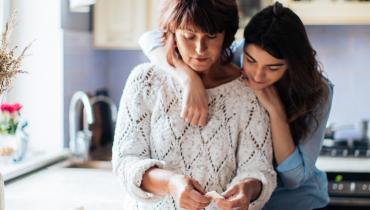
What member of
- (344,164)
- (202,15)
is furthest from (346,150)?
(202,15)

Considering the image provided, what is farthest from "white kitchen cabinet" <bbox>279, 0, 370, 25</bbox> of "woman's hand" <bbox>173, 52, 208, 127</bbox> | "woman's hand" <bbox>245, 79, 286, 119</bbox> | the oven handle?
"woman's hand" <bbox>173, 52, 208, 127</bbox>

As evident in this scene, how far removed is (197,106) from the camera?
3.89 ft

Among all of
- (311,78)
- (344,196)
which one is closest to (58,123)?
(344,196)

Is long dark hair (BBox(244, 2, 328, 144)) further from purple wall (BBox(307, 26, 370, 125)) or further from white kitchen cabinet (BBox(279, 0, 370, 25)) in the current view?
purple wall (BBox(307, 26, 370, 125))

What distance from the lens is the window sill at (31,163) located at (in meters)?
1.96

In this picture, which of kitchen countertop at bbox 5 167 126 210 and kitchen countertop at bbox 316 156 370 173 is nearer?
kitchen countertop at bbox 5 167 126 210

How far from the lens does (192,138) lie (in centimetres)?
A: 121

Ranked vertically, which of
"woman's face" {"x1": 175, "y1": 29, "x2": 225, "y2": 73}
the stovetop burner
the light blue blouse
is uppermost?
"woman's face" {"x1": 175, "y1": 29, "x2": 225, "y2": 73}

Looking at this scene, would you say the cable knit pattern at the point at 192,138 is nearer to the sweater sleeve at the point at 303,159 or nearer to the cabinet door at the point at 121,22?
the sweater sleeve at the point at 303,159

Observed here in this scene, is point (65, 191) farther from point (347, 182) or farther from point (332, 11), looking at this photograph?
point (332, 11)

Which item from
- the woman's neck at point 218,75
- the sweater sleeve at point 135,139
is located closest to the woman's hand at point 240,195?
the sweater sleeve at point 135,139

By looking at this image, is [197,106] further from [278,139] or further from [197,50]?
[278,139]

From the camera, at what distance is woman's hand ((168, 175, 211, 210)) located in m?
1.05

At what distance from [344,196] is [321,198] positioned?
0.72m
